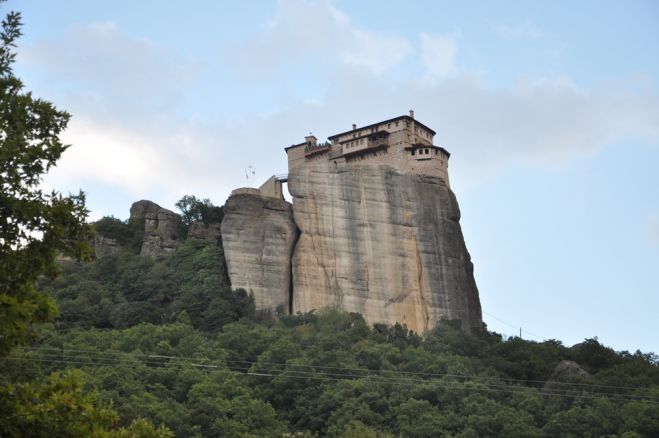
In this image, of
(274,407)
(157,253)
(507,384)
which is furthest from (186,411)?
(157,253)

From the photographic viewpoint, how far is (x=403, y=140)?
68750mm

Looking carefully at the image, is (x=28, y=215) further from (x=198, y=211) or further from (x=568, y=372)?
(x=198, y=211)

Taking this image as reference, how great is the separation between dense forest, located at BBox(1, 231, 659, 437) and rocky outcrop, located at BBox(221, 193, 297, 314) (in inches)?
53.5

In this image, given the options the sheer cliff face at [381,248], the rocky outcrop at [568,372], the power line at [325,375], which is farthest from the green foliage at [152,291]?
the rocky outcrop at [568,372]

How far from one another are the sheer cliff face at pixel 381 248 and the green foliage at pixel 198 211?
9.38 m

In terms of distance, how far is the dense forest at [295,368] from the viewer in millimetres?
45688

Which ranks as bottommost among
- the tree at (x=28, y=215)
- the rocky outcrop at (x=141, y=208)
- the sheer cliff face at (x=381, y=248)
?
the tree at (x=28, y=215)

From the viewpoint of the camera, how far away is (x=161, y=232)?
7406cm

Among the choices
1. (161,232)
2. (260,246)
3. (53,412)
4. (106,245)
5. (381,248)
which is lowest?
(53,412)

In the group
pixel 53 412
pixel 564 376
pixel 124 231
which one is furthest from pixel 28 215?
pixel 124 231

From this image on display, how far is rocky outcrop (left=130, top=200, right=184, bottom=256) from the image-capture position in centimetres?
7325

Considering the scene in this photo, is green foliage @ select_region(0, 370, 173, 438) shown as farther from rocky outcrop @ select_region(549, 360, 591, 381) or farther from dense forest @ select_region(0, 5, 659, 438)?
rocky outcrop @ select_region(549, 360, 591, 381)

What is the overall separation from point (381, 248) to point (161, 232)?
1868 centimetres

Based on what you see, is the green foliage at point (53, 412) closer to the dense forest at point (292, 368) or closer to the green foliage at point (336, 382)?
the dense forest at point (292, 368)
